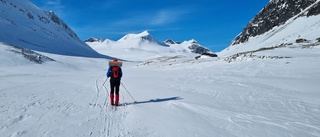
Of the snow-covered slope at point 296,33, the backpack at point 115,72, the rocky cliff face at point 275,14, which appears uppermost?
the rocky cliff face at point 275,14

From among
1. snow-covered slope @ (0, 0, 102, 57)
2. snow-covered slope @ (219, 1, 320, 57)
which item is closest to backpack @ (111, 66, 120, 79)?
snow-covered slope @ (219, 1, 320, 57)

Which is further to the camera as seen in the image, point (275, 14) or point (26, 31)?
point (26, 31)

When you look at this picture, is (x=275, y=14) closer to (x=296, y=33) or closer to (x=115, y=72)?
(x=296, y=33)

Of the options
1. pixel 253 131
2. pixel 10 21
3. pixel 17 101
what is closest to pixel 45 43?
pixel 10 21

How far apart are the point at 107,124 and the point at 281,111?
553 cm

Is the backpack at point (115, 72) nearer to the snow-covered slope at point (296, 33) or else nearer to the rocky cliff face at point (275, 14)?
the snow-covered slope at point (296, 33)

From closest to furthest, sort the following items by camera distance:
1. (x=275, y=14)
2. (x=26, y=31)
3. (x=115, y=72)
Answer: (x=115, y=72) < (x=275, y=14) < (x=26, y=31)

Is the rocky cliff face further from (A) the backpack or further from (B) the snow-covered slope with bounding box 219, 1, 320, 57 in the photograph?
(A) the backpack

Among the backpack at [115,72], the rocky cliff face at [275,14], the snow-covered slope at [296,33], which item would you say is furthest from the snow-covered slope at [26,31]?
the backpack at [115,72]

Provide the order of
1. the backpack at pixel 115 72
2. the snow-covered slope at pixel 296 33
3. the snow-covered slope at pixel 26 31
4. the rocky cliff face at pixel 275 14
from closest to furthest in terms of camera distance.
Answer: the backpack at pixel 115 72
the snow-covered slope at pixel 296 33
the rocky cliff face at pixel 275 14
the snow-covered slope at pixel 26 31

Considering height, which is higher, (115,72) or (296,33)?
(296,33)

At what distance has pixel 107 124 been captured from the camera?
6.30m

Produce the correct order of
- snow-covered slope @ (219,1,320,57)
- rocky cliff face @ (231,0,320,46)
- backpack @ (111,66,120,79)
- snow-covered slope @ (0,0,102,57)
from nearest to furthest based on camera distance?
backpack @ (111,66,120,79) < snow-covered slope @ (219,1,320,57) < rocky cliff face @ (231,0,320,46) < snow-covered slope @ (0,0,102,57)

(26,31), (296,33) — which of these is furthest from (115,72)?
(26,31)
